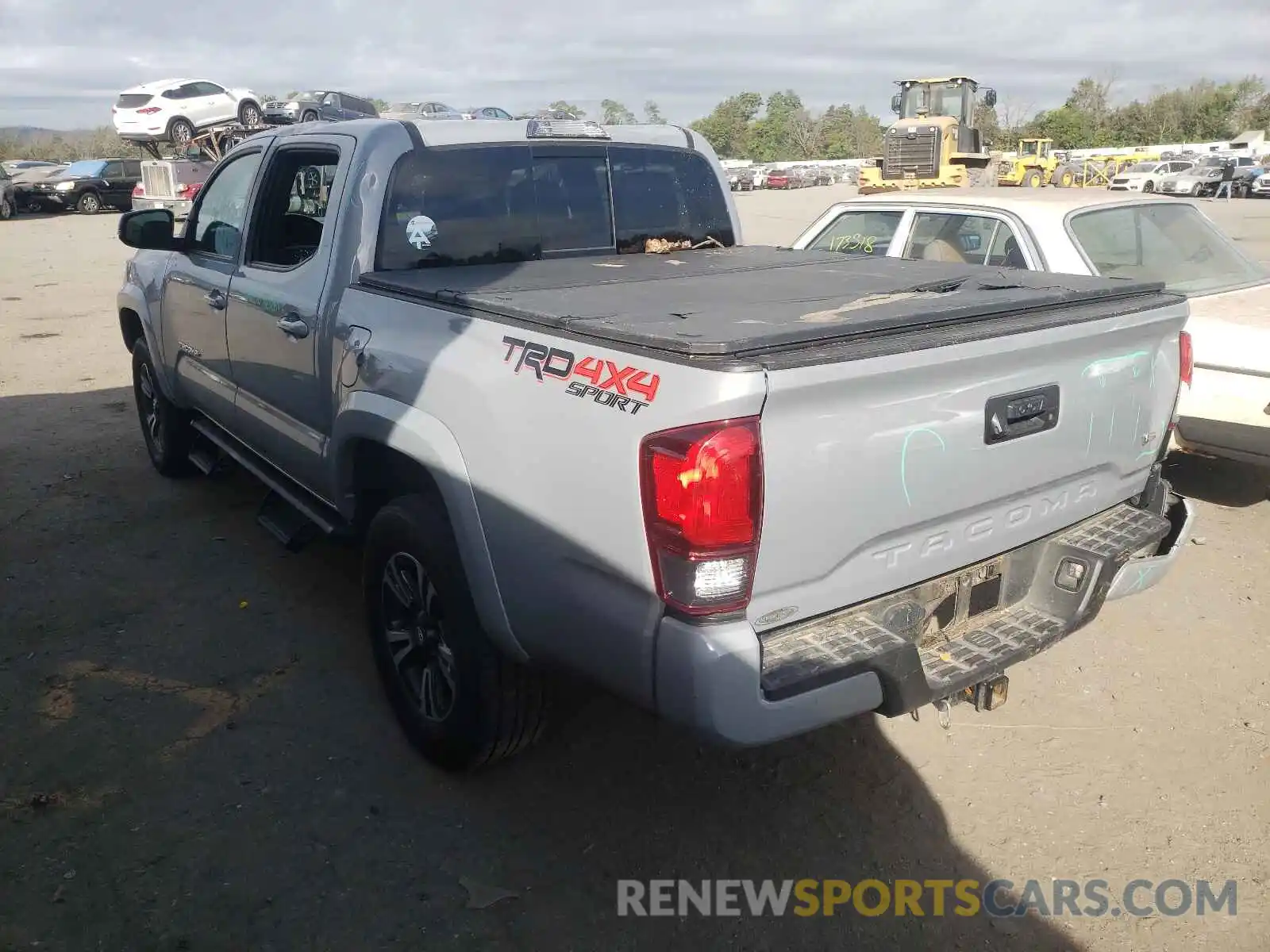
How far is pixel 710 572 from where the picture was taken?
2121 mm

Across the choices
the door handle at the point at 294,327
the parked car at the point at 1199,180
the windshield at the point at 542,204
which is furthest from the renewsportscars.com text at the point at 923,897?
the parked car at the point at 1199,180

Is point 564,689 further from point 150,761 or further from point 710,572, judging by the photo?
point 150,761

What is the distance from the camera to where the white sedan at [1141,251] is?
470 centimetres

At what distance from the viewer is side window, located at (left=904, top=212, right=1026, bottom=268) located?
17.9 ft

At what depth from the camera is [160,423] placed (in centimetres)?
594

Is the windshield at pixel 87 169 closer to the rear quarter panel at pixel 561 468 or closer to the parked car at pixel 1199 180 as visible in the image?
the rear quarter panel at pixel 561 468

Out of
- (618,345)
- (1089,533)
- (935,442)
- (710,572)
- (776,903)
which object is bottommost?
(776,903)

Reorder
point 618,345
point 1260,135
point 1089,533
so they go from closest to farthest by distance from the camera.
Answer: point 618,345, point 1089,533, point 1260,135

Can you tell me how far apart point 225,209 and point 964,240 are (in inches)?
157

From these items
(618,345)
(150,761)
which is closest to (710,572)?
(618,345)

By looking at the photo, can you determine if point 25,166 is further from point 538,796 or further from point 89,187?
point 538,796

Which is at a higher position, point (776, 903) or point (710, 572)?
point (710, 572)

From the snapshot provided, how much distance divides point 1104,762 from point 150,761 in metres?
3.13

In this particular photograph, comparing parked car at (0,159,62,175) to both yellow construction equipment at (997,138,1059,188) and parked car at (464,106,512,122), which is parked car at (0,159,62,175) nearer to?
yellow construction equipment at (997,138,1059,188)
